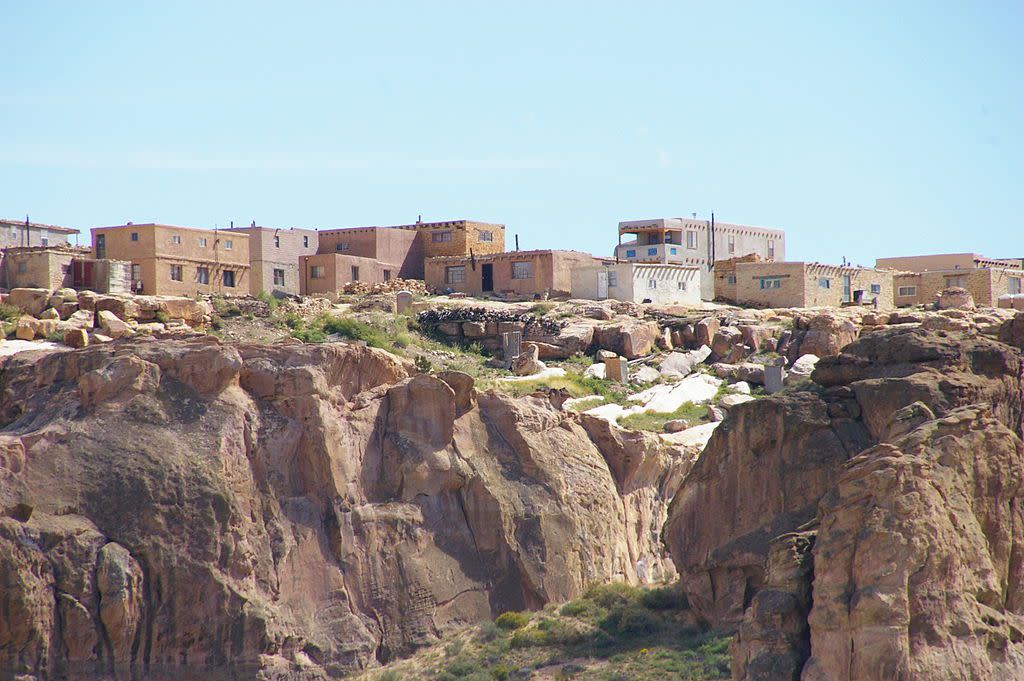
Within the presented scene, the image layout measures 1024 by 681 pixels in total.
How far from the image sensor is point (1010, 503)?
20.4 metres

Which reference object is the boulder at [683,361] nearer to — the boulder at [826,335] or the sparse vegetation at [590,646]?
the boulder at [826,335]

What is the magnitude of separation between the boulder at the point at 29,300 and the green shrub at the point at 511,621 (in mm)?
30768

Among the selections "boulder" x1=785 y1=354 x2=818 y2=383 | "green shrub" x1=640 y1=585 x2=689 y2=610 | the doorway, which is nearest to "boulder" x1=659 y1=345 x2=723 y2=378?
"boulder" x1=785 y1=354 x2=818 y2=383

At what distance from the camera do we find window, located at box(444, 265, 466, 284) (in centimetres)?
7275

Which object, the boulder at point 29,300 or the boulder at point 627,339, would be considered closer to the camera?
the boulder at point 29,300

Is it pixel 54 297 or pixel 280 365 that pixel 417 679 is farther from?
pixel 54 297

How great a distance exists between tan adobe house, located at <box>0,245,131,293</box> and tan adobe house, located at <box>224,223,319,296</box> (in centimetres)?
1018

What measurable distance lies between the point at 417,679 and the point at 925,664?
10.2 meters

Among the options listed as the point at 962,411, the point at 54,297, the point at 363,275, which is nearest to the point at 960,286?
the point at 363,275

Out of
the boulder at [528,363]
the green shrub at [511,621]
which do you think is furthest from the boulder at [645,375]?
the green shrub at [511,621]

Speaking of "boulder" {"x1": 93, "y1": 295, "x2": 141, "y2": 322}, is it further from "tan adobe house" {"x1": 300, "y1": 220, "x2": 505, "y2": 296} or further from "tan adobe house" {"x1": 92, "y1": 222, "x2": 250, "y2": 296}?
"tan adobe house" {"x1": 300, "y1": 220, "x2": 505, "y2": 296}

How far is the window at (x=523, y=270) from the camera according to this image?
70.8 metres

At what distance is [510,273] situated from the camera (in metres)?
71.1

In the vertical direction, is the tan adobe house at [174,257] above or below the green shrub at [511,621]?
above
